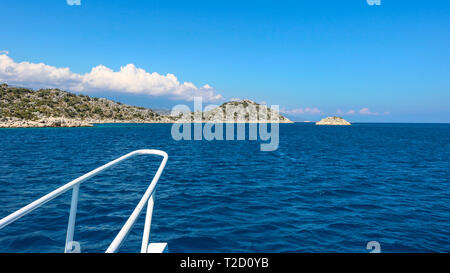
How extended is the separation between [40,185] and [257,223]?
639 inches

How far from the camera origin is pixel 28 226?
10.8 meters

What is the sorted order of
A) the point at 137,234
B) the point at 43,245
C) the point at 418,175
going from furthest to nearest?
the point at 418,175 → the point at 137,234 → the point at 43,245

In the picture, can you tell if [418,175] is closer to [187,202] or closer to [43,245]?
[187,202]

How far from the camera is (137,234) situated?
10.2 m

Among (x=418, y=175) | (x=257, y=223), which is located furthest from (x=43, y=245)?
(x=418, y=175)

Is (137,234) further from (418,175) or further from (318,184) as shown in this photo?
(418,175)

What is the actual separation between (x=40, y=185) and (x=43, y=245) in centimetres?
1102
